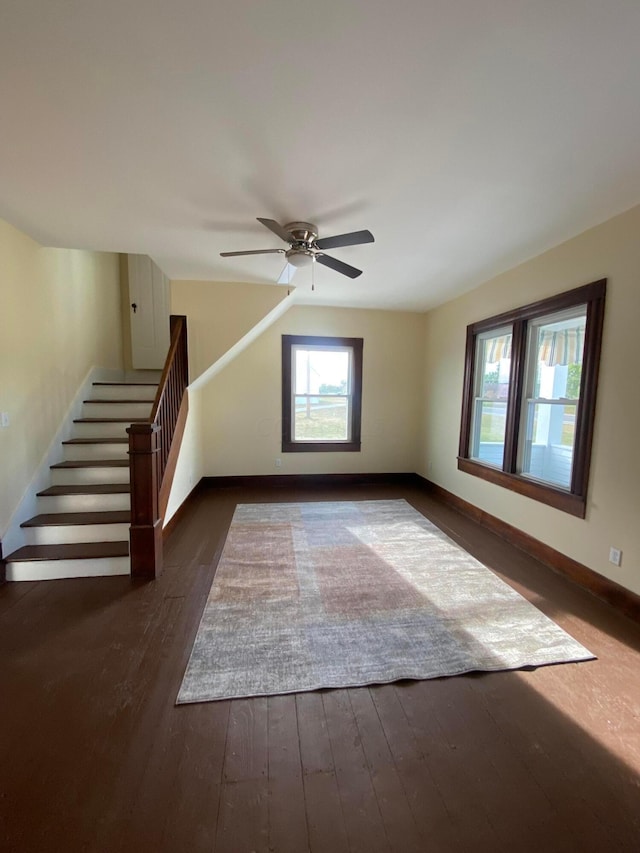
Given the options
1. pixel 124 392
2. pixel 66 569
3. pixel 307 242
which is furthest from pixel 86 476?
pixel 307 242

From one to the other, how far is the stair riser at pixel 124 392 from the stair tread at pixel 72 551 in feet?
5.86

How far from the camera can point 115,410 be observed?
393 cm

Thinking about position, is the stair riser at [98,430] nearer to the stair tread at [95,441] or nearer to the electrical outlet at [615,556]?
the stair tread at [95,441]

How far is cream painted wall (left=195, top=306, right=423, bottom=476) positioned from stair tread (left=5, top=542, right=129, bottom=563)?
7.25 feet

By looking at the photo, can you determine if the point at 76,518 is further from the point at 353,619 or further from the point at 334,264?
the point at 334,264

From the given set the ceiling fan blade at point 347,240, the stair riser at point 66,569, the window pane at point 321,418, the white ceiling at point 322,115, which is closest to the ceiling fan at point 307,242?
the ceiling fan blade at point 347,240

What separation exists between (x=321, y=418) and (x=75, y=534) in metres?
3.26

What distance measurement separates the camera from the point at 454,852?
1074mm

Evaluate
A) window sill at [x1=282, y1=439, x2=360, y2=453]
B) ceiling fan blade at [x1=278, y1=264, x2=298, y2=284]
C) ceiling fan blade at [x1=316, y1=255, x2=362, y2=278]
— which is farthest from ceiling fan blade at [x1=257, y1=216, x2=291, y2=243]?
window sill at [x1=282, y1=439, x2=360, y2=453]

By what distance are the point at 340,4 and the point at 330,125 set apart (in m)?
0.50

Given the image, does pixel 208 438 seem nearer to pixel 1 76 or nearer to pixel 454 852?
pixel 1 76

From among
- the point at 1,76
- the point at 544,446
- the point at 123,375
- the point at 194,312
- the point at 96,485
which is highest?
the point at 1,76

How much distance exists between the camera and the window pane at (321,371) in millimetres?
5129

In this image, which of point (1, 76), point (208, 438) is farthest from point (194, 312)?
point (1, 76)
